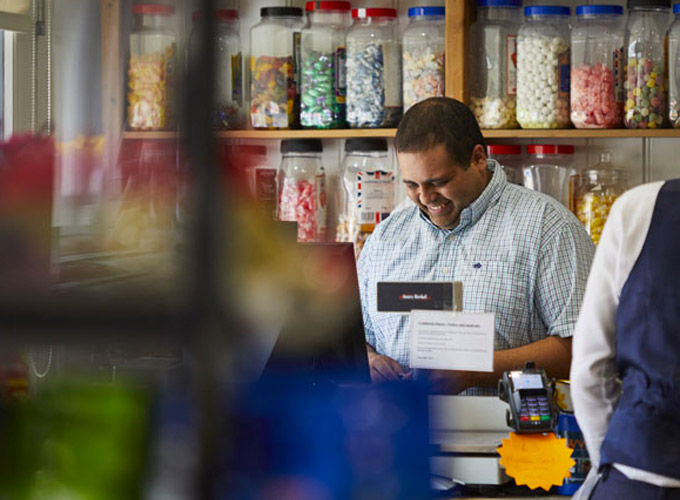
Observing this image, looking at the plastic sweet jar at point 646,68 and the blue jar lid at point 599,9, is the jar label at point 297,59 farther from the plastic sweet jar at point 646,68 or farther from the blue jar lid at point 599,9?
the plastic sweet jar at point 646,68

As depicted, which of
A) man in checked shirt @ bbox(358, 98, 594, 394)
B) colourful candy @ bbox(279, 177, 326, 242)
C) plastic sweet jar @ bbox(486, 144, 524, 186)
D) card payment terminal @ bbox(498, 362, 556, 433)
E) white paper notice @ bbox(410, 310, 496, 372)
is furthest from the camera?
colourful candy @ bbox(279, 177, 326, 242)

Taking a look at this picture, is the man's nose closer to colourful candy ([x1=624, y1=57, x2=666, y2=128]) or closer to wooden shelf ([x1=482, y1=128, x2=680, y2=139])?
wooden shelf ([x1=482, y1=128, x2=680, y2=139])

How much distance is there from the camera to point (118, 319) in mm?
365

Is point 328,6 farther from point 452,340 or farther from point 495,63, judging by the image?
point 452,340

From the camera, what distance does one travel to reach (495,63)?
2705mm

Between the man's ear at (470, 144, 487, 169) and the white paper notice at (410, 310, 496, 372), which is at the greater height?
the man's ear at (470, 144, 487, 169)

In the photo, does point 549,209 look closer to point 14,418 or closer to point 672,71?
point 672,71

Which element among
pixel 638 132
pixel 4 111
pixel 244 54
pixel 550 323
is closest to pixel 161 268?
pixel 4 111

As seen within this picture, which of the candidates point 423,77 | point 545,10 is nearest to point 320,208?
point 423,77

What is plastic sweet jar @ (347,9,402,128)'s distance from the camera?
275 cm

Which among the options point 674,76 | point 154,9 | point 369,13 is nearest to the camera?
point 154,9

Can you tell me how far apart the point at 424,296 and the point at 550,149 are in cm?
101

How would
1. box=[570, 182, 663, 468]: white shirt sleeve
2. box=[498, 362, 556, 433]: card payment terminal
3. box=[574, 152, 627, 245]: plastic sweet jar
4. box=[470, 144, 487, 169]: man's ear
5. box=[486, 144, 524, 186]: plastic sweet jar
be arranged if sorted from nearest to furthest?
box=[570, 182, 663, 468]: white shirt sleeve < box=[498, 362, 556, 433]: card payment terminal < box=[470, 144, 487, 169]: man's ear < box=[574, 152, 627, 245]: plastic sweet jar < box=[486, 144, 524, 186]: plastic sweet jar

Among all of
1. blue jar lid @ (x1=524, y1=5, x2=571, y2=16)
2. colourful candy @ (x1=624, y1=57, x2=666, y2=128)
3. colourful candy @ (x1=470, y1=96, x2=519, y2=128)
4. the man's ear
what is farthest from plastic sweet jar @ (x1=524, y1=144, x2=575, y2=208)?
the man's ear
